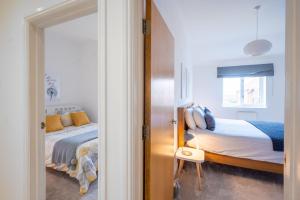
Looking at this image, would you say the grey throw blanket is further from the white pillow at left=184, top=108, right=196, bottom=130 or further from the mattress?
the mattress

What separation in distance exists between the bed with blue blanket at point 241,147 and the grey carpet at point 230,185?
0.20 meters

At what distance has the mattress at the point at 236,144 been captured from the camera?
226 cm

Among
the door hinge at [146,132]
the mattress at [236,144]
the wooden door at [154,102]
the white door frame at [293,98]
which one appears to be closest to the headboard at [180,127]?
the mattress at [236,144]

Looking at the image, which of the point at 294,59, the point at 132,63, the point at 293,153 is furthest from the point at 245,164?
the point at 132,63

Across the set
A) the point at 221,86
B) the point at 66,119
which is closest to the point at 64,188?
the point at 66,119

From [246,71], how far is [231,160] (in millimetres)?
3437

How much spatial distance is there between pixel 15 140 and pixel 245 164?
287 centimetres

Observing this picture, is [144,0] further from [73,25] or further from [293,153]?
[73,25]

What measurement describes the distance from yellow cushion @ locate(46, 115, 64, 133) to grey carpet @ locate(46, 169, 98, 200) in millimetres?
819

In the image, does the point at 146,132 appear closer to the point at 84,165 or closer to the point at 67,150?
the point at 84,165

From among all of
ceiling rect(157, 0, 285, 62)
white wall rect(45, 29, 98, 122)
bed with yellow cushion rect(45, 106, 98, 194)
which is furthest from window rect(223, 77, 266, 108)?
bed with yellow cushion rect(45, 106, 98, 194)

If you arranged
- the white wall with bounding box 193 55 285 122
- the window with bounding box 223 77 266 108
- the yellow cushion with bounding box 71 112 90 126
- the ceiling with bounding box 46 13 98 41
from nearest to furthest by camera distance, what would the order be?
the ceiling with bounding box 46 13 98 41, the yellow cushion with bounding box 71 112 90 126, the white wall with bounding box 193 55 285 122, the window with bounding box 223 77 266 108

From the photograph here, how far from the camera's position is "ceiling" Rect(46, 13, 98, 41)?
113 inches

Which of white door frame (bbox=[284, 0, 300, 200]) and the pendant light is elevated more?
the pendant light
